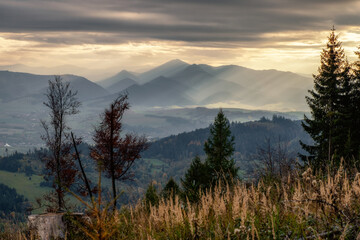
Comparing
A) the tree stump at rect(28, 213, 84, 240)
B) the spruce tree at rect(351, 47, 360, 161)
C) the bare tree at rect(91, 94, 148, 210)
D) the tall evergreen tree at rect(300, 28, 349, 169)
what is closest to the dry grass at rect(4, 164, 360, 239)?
the tree stump at rect(28, 213, 84, 240)

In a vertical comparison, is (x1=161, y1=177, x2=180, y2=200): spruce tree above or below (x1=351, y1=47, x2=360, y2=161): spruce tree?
below

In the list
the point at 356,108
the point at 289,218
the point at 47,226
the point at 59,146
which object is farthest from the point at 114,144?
the point at 356,108

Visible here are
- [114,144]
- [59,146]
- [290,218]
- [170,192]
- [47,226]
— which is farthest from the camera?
[59,146]

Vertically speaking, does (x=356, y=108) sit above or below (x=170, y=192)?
above

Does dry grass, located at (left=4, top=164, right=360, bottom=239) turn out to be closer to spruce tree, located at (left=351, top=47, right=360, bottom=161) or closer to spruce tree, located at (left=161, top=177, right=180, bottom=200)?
spruce tree, located at (left=161, top=177, right=180, bottom=200)

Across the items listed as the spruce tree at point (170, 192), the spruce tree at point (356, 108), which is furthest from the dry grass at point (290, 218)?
the spruce tree at point (356, 108)

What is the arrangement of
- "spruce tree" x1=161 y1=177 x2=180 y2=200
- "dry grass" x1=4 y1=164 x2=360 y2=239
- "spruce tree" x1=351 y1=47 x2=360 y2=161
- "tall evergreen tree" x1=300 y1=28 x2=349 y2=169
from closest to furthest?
1. "dry grass" x1=4 y1=164 x2=360 y2=239
2. "spruce tree" x1=161 y1=177 x2=180 y2=200
3. "spruce tree" x1=351 y1=47 x2=360 y2=161
4. "tall evergreen tree" x1=300 y1=28 x2=349 y2=169

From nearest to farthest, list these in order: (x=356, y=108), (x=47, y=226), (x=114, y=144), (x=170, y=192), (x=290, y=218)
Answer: (x=290, y=218), (x=47, y=226), (x=170, y=192), (x=114, y=144), (x=356, y=108)

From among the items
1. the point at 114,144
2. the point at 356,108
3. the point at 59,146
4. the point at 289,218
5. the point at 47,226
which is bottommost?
the point at 47,226

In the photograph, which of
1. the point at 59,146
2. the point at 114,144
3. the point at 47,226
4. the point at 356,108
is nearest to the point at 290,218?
the point at 47,226

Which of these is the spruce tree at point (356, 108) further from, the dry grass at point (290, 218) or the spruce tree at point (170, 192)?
the dry grass at point (290, 218)

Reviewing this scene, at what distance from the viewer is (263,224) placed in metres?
6.29

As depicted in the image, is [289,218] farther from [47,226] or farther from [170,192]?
[47,226]

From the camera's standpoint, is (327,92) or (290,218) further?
(327,92)
